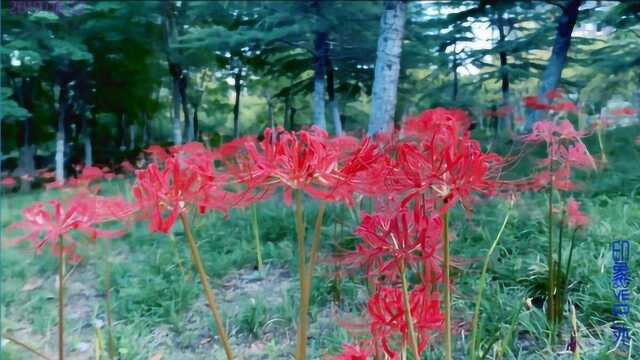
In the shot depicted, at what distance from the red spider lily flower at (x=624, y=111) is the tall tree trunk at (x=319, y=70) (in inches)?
37.6

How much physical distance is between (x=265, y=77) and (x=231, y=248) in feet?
2.49

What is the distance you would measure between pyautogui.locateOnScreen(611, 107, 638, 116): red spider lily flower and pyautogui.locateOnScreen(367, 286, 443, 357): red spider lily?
2.79 ft

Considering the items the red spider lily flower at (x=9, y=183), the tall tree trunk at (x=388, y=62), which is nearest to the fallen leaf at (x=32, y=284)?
the red spider lily flower at (x=9, y=183)

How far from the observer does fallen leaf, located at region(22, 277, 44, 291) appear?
6.69 ft

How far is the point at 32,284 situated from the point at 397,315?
6.74 feet

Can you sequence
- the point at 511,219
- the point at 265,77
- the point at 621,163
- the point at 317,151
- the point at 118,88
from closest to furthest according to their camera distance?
the point at 317,151 → the point at 621,163 → the point at 511,219 → the point at 265,77 → the point at 118,88

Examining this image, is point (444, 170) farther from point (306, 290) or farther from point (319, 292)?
point (319, 292)

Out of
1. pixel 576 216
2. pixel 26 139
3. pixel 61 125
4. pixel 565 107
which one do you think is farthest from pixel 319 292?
pixel 61 125

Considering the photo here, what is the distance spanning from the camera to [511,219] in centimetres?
139

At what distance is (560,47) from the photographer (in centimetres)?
135

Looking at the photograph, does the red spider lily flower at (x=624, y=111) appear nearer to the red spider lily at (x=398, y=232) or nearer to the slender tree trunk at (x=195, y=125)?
the red spider lily at (x=398, y=232)

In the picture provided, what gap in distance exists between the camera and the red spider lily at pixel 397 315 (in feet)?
1.74

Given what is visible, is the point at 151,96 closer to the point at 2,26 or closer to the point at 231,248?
the point at 2,26

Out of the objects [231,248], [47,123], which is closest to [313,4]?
[231,248]
